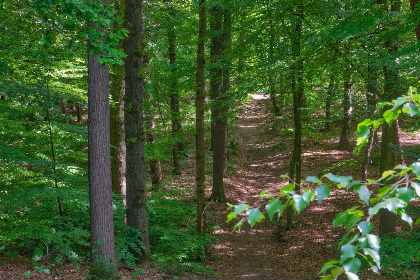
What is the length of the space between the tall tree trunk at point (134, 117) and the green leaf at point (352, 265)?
22.8 feet

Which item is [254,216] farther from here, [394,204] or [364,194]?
[394,204]

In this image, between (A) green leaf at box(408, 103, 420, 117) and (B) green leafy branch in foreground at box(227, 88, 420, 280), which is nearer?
(B) green leafy branch in foreground at box(227, 88, 420, 280)

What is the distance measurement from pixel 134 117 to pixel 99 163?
2123mm

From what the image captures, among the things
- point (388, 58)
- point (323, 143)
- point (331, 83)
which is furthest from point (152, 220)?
point (323, 143)

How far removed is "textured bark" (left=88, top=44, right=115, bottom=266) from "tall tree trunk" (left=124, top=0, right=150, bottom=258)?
68.7 inches

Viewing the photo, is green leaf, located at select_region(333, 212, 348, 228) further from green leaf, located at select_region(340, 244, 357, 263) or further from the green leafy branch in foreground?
green leaf, located at select_region(340, 244, 357, 263)

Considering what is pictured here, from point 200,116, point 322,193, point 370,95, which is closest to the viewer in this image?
point 322,193

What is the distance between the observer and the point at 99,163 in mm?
5973

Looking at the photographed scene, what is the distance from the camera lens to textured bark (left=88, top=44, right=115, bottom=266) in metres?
5.88

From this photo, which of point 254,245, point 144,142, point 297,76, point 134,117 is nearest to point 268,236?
point 254,245

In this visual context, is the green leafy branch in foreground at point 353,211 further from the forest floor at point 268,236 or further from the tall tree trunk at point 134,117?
the tall tree trunk at point 134,117

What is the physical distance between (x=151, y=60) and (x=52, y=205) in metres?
10.3

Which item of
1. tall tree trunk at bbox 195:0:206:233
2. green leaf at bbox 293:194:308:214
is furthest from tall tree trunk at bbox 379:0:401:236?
green leaf at bbox 293:194:308:214

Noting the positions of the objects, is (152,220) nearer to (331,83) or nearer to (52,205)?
(52,205)
